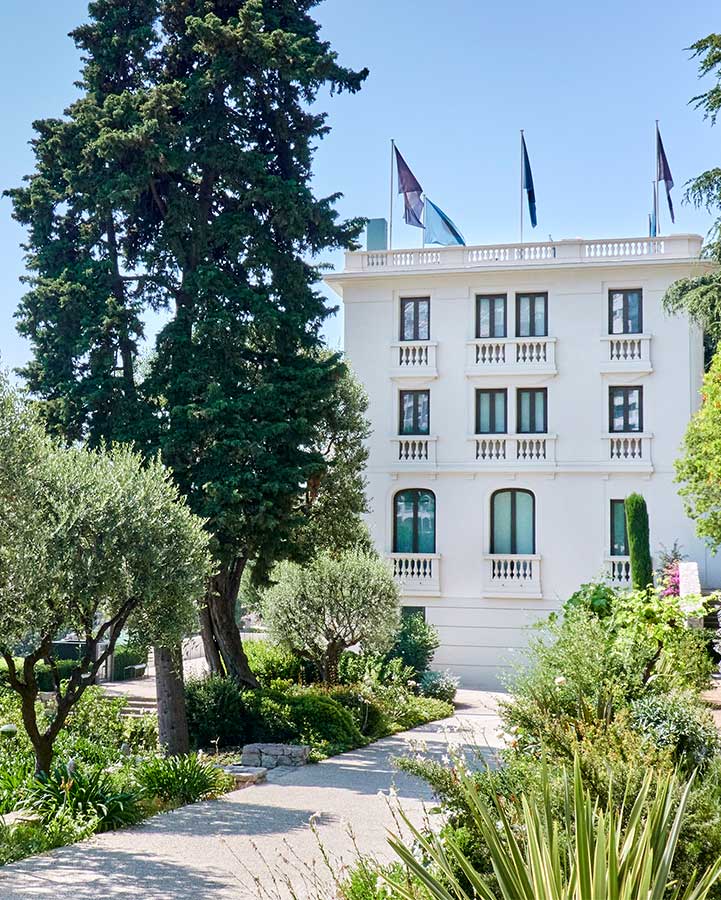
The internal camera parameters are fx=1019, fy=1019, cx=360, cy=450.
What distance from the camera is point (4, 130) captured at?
1446cm

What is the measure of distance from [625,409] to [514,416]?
3112 mm

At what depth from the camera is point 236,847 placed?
10516 mm

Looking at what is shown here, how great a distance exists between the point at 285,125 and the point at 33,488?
1038 centimetres

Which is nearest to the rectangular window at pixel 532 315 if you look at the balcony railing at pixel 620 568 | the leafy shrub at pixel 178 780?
the balcony railing at pixel 620 568

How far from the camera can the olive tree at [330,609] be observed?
77.1 feet

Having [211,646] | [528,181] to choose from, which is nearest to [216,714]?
[211,646]

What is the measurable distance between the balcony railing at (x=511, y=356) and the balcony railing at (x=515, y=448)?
1859mm

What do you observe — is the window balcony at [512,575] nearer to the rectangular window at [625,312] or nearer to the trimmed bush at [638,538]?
the trimmed bush at [638,538]

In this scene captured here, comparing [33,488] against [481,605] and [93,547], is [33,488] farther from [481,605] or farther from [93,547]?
[481,605]

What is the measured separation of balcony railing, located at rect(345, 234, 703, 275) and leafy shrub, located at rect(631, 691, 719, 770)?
66.5 feet

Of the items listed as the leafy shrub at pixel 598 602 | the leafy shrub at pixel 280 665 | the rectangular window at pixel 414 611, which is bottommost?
the leafy shrub at pixel 280 665

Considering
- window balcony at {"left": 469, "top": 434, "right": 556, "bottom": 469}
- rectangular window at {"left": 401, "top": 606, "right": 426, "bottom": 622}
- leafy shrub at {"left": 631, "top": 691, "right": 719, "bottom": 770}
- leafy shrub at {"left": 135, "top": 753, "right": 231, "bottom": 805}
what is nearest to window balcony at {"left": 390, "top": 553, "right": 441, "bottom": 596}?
rectangular window at {"left": 401, "top": 606, "right": 426, "bottom": 622}

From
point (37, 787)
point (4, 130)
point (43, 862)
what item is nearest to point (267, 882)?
point (43, 862)

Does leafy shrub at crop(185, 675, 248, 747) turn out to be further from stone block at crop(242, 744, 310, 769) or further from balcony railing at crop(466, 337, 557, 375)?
balcony railing at crop(466, 337, 557, 375)
